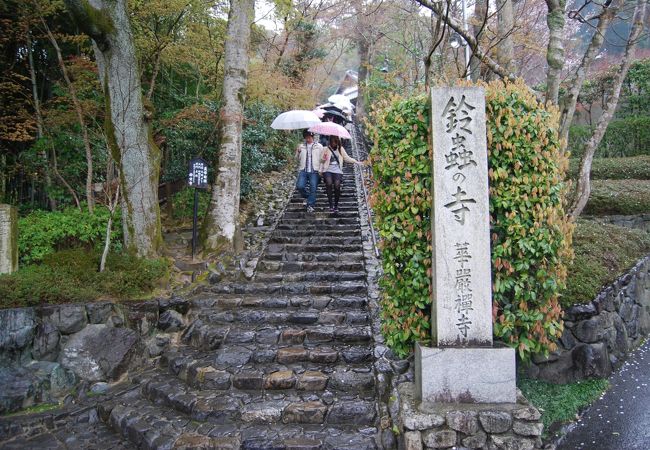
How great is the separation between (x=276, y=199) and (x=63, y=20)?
20.5 ft

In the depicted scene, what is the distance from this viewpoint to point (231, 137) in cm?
834

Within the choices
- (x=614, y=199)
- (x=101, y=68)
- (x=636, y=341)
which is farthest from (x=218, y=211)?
(x=614, y=199)

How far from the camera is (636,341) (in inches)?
278

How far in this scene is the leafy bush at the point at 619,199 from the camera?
33.4ft

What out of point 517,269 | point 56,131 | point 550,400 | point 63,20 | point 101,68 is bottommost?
point 550,400

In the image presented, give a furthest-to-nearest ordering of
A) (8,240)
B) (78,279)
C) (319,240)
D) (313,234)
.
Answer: (313,234) < (319,240) < (78,279) < (8,240)

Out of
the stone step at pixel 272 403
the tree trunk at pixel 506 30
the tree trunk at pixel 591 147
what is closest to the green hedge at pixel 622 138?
the tree trunk at pixel 506 30

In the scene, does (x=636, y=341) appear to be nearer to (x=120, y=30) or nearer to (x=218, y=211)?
(x=218, y=211)

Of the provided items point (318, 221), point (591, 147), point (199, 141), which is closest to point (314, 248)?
point (318, 221)

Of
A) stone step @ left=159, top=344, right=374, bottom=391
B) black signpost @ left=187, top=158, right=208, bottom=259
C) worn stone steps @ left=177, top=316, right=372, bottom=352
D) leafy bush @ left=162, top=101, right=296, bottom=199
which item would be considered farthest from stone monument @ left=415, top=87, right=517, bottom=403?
leafy bush @ left=162, top=101, right=296, bottom=199

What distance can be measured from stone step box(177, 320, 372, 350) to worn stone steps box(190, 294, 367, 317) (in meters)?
0.50

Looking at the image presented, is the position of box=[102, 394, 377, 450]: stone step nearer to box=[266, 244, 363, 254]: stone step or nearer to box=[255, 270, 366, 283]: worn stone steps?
box=[255, 270, 366, 283]: worn stone steps

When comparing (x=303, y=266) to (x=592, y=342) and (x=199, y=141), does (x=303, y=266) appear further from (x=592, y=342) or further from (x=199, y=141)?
(x=592, y=342)

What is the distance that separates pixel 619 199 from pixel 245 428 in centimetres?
1034
